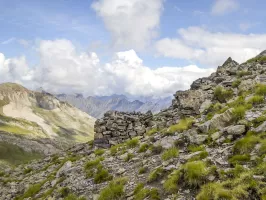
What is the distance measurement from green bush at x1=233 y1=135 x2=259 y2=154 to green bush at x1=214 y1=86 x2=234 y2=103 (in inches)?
537

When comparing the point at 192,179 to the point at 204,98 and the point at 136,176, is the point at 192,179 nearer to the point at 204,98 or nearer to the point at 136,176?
the point at 136,176

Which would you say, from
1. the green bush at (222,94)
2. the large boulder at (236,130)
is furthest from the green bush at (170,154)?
the green bush at (222,94)

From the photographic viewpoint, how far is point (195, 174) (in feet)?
55.6

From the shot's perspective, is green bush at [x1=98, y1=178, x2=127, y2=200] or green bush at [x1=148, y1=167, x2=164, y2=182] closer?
green bush at [x1=148, y1=167, x2=164, y2=182]

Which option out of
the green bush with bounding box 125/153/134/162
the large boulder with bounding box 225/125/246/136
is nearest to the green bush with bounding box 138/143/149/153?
the green bush with bounding box 125/153/134/162

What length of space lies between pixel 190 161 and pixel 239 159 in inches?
126

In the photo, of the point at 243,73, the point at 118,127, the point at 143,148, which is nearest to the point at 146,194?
the point at 143,148

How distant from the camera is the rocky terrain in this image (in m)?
16.5

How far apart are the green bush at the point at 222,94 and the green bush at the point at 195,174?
16710 mm

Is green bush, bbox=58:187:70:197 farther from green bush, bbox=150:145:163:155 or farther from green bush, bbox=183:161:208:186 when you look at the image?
green bush, bbox=183:161:208:186

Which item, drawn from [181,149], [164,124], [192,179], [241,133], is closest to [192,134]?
[181,149]

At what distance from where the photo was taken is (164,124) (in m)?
35.2

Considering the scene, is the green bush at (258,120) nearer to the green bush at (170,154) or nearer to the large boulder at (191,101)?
the green bush at (170,154)

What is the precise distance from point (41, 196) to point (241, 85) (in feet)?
78.6
